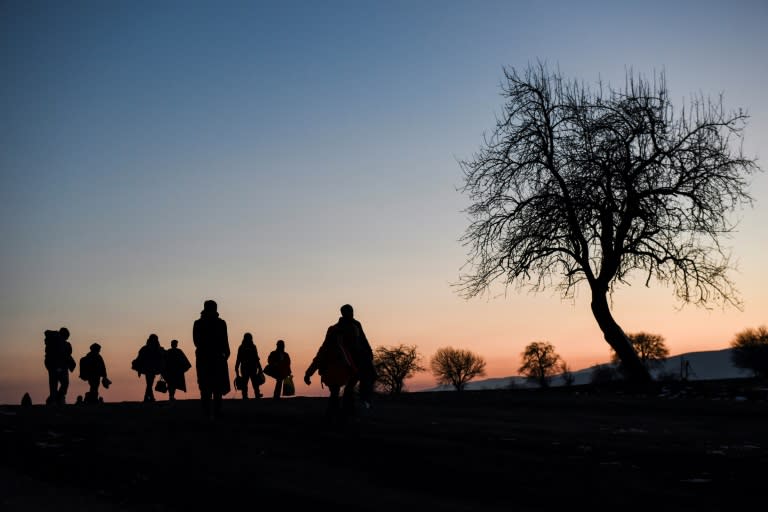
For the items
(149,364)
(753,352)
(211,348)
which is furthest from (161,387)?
(753,352)

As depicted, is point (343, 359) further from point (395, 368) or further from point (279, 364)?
point (395, 368)

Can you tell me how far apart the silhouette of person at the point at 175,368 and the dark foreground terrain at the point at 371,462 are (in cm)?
764

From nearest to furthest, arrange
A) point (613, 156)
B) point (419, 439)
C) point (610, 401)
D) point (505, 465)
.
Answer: point (505, 465) < point (419, 439) < point (610, 401) < point (613, 156)

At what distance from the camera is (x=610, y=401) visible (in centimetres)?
2478

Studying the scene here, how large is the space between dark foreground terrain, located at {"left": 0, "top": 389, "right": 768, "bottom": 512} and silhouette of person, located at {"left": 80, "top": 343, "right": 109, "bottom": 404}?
773 centimetres

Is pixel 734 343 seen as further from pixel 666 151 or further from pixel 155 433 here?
pixel 155 433

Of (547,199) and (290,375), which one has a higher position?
(547,199)

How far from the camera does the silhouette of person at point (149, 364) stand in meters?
27.0

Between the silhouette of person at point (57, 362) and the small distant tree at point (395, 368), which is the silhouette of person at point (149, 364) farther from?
the small distant tree at point (395, 368)

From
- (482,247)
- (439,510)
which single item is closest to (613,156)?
(482,247)

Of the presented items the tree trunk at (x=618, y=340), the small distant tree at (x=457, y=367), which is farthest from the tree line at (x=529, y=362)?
the tree trunk at (x=618, y=340)

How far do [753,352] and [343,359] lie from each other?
3087 inches

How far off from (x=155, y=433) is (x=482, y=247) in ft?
64.7

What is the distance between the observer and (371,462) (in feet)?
38.0
